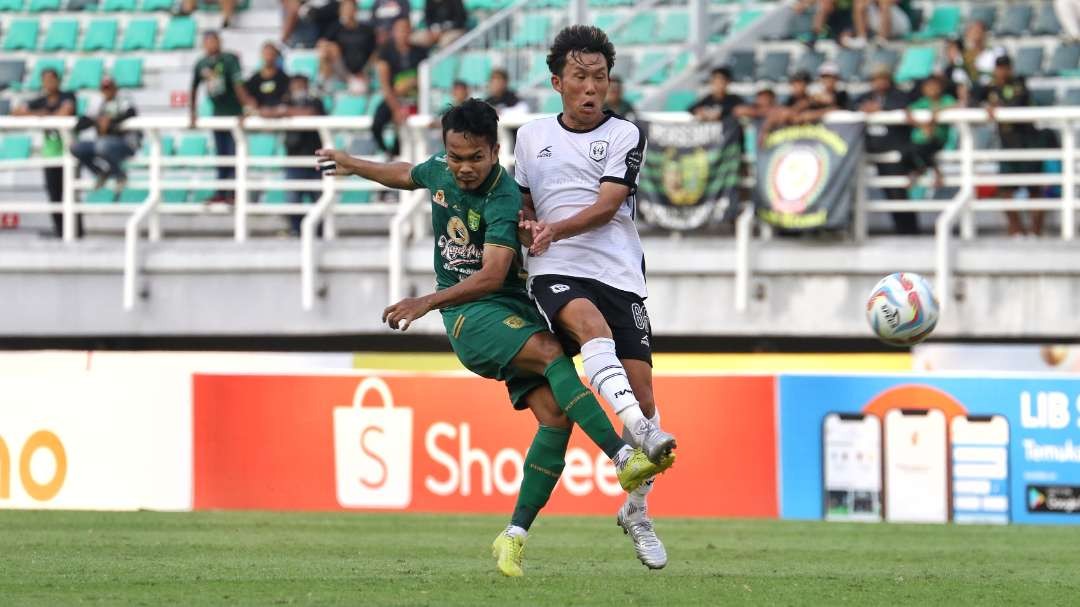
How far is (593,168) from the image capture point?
819 centimetres

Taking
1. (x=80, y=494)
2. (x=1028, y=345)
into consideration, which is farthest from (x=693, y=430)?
(x=80, y=494)

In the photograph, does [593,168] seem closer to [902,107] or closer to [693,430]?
[693,430]

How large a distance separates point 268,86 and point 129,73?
4.80m

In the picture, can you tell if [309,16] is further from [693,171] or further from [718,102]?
[693,171]

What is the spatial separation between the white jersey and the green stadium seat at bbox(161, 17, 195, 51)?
660 inches

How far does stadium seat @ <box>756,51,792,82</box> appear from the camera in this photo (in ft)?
67.4

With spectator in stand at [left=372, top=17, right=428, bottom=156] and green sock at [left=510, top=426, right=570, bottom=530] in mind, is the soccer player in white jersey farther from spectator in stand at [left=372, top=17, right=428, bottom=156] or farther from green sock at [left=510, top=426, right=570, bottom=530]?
spectator in stand at [left=372, top=17, right=428, bottom=156]

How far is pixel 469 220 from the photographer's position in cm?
808

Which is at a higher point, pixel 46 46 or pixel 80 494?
pixel 46 46

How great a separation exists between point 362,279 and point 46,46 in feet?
27.5

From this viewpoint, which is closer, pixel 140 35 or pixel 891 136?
pixel 891 136

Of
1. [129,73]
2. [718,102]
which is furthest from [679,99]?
[129,73]

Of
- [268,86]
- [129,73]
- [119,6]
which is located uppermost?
[119,6]

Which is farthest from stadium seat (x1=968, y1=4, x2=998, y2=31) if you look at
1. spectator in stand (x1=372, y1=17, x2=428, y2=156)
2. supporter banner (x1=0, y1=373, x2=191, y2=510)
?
supporter banner (x1=0, y1=373, x2=191, y2=510)
